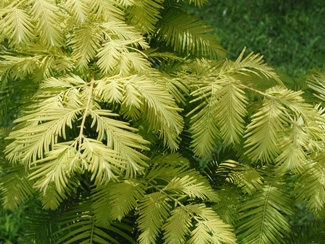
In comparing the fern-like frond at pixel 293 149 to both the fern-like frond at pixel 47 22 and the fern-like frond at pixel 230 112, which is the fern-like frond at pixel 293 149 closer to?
the fern-like frond at pixel 230 112

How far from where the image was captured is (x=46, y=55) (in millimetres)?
853

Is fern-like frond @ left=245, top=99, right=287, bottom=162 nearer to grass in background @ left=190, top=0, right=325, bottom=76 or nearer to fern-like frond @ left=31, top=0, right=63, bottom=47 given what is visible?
fern-like frond @ left=31, top=0, right=63, bottom=47

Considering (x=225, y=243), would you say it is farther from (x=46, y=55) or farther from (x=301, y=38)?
(x=301, y=38)

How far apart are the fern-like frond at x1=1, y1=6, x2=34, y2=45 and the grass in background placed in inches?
94.8

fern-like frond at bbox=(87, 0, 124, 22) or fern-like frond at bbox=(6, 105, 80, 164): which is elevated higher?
fern-like frond at bbox=(87, 0, 124, 22)

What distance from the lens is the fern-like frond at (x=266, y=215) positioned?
2.87 ft

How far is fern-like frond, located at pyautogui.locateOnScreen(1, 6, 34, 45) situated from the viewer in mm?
700

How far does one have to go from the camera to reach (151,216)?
2.64 ft

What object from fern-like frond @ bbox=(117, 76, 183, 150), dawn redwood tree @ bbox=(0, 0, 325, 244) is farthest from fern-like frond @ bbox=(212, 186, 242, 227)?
fern-like frond @ bbox=(117, 76, 183, 150)

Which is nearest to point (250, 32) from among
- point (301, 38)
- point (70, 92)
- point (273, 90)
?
point (301, 38)

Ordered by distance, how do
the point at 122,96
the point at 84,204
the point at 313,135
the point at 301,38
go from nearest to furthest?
the point at 122,96, the point at 313,135, the point at 84,204, the point at 301,38

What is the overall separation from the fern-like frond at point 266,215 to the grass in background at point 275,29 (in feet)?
7.03

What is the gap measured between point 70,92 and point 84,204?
0.33 m

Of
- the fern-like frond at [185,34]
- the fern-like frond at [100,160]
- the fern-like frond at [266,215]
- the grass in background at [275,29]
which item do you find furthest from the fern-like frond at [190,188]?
the grass in background at [275,29]
